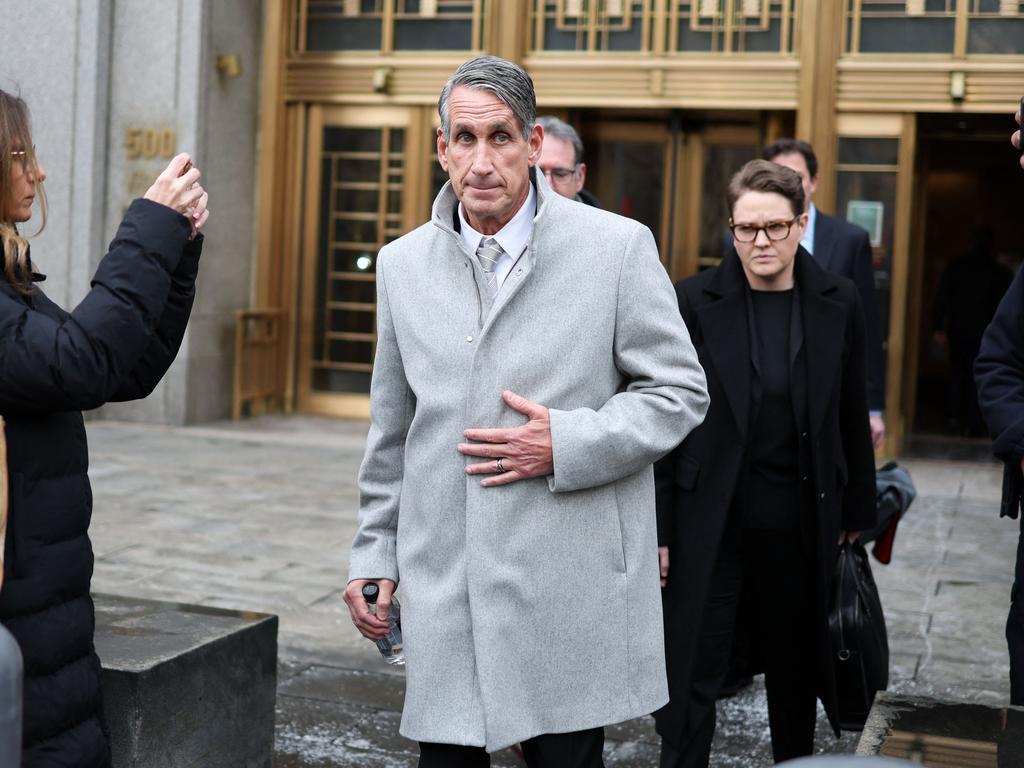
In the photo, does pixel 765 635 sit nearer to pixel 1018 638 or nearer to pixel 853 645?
pixel 853 645

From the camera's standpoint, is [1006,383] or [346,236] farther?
[346,236]

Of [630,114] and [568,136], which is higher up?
[630,114]

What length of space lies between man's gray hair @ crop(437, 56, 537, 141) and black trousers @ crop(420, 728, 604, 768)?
4.00ft

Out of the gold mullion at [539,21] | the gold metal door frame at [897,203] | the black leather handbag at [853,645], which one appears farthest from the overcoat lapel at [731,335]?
the gold mullion at [539,21]

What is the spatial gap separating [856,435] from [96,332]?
7.82ft

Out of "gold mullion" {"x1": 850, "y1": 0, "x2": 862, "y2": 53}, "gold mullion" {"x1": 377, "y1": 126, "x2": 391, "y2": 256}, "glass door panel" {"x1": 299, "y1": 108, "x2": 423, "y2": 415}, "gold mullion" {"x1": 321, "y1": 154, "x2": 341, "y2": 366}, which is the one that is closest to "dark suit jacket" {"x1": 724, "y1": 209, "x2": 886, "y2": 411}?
"gold mullion" {"x1": 850, "y1": 0, "x2": 862, "y2": 53}

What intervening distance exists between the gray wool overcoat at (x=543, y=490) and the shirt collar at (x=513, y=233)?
33 mm

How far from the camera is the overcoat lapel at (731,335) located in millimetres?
3875

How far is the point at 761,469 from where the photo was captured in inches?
155

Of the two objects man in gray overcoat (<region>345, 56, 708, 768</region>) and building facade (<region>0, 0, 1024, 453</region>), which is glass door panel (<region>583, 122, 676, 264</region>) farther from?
man in gray overcoat (<region>345, 56, 708, 768</region>)

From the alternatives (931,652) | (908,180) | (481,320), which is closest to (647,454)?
(481,320)

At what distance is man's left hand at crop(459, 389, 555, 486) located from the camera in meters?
2.74

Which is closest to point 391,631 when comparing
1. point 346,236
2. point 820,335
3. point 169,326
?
point 169,326

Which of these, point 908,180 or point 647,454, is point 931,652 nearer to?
point 647,454
